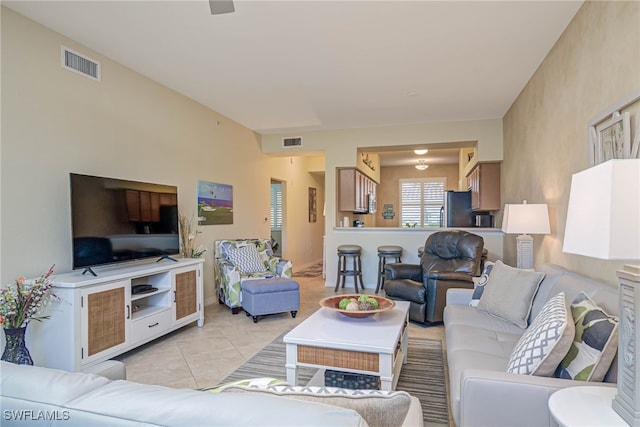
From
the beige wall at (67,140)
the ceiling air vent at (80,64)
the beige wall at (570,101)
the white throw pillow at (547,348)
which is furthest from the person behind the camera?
the ceiling air vent at (80,64)

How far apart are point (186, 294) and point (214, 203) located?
1.61 m

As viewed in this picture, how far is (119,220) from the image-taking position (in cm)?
318

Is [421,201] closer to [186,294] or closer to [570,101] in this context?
[570,101]

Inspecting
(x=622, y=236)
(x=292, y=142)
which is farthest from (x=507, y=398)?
(x=292, y=142)

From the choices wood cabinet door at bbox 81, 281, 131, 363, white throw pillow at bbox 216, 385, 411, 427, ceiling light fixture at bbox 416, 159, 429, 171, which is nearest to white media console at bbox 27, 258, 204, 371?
wood cabinet door at bbox 81, 281, 131, 363

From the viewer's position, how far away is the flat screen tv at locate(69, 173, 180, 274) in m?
2.81

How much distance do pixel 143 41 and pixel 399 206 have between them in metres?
8.57

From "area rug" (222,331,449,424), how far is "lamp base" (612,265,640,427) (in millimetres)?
1235

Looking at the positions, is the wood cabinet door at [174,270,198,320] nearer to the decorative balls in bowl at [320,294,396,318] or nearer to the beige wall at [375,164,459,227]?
the decorative balls in bowl at [320,294,396,318]

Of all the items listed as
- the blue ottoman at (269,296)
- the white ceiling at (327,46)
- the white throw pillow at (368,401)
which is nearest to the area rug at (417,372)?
the blue ottoman at (269,296)

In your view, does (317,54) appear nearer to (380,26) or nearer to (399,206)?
(380,26)

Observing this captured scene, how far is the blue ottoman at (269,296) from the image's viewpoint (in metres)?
4.12

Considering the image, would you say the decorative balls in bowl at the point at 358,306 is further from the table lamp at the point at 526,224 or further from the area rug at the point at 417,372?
the table lamp at the point at 526,224

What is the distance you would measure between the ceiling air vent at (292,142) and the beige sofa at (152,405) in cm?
572
